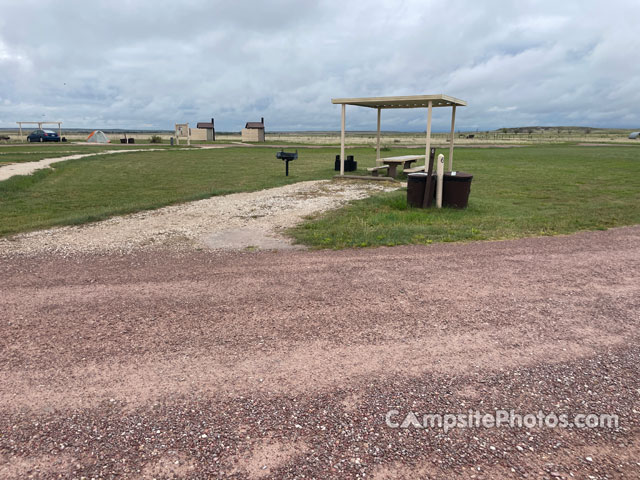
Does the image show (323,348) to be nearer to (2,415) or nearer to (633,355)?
(2,415)

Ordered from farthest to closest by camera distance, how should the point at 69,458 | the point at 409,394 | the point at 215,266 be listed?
1. the point at 215,266
2. the point at 409,394
3. the point at 69,458

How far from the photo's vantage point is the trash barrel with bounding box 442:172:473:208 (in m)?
9.87

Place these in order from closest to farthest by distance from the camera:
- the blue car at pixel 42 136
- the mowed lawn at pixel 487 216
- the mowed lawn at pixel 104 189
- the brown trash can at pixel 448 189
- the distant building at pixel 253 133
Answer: the mowed lawn at pixel 487 216, the mowed lawn at pixel 104 189, the brown trash can at pixel 448 189, the blue car at pixel 42 136, the distant building at pixel 253 133

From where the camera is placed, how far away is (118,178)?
701 inches

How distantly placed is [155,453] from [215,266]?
356cm

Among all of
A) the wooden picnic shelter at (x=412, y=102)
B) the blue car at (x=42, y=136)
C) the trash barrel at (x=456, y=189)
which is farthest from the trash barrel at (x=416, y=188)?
the blue car at (x=42, y=136)

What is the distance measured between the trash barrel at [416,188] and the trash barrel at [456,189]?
277 millimetres

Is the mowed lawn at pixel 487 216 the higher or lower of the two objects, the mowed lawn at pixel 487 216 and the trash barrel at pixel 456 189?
the lower

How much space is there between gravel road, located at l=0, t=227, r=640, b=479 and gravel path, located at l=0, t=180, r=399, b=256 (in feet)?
4.54

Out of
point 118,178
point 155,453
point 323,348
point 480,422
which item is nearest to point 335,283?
point 323,348

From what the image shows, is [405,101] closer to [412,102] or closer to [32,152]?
[412,102]

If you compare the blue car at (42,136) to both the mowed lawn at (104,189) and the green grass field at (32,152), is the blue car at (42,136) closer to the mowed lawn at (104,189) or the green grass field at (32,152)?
the green grass field at (32,152)

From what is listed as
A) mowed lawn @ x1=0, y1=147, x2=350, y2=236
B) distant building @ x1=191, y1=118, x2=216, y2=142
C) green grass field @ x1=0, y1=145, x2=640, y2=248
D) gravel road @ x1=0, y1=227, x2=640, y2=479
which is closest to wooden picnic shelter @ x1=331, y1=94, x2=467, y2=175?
green grass field @ x1=0, y1=145, x2=640, y2=248

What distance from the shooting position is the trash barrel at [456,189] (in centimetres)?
987
